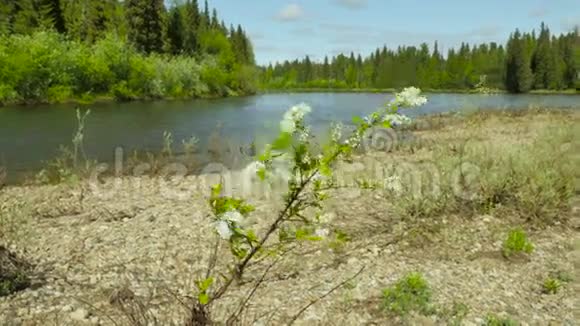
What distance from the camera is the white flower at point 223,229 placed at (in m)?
1.77

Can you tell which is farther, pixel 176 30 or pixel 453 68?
pixel 453 68

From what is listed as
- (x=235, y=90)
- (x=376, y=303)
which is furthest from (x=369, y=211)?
(x=235, y=90)

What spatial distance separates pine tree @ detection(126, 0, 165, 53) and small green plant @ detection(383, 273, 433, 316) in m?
54.7

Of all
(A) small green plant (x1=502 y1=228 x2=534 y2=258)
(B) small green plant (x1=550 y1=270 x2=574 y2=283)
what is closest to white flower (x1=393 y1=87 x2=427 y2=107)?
(B) small green plant (x1=550 y1=270 x2=574 y2=283)

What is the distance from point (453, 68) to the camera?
109250mm

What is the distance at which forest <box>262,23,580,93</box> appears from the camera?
92312 mm

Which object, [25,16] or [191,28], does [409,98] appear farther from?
[191,28]

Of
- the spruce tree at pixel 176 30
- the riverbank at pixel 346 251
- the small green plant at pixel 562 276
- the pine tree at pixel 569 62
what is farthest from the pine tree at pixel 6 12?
the pine tree at pixel 569 62

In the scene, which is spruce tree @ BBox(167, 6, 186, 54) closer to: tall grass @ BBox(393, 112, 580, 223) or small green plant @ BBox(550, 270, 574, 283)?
tall grass @ BBox(393, 112, 580, 223)

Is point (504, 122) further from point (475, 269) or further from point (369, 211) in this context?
point (475, 269)

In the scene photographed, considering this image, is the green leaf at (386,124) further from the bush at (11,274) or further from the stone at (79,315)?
the bush at (11,274)

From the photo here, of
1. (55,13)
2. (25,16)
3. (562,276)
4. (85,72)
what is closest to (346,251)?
(562,276)

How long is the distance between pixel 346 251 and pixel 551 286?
85.6 inches

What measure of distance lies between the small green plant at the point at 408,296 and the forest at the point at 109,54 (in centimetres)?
3252
